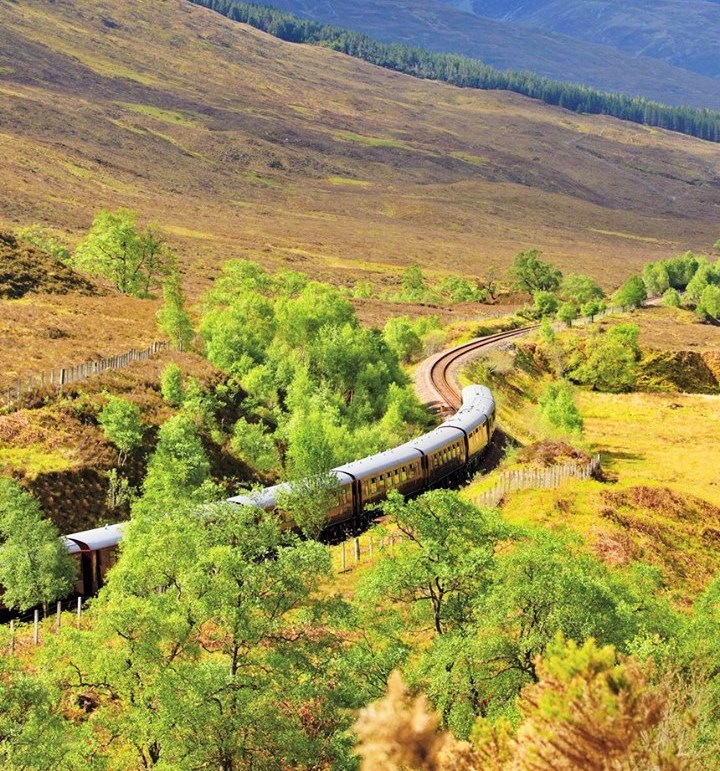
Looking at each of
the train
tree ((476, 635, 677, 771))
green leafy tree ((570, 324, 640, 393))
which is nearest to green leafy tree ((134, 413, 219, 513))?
the train

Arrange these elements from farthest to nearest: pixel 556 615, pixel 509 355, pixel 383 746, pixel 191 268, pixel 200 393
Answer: pixel 191 268 < pixel 509 355 < pixel 200 393 < pixel 556 615 < pixel 383 746

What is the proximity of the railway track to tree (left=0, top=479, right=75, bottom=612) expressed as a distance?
4318cm

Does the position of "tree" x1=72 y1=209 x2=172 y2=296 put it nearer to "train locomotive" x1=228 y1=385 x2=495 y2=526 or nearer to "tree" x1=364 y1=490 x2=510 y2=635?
"train locomotive" x1=228 y1=385 x2=495 y2=526

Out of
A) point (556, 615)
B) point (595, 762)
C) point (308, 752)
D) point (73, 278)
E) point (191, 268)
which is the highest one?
point (595, 762)

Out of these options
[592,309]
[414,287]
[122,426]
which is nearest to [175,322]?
[122,426]

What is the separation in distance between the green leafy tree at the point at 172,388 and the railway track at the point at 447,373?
76.4 ft

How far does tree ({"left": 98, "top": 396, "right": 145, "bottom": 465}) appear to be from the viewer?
167 feet

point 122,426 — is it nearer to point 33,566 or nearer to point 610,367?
point 33,566

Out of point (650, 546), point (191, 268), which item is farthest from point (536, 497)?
point (191, 268)

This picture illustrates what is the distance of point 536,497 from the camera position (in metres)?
47.3

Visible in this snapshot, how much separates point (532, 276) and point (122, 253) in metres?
93.1

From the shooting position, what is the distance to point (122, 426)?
2026 inches

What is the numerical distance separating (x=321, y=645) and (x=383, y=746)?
461 inches

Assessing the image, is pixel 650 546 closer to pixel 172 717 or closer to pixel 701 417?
pixel 172 717
